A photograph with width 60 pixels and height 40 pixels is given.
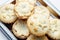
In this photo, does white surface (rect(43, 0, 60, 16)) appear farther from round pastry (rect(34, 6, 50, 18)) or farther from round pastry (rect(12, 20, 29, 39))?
round pastry (rect(12, 20, 29, 39))

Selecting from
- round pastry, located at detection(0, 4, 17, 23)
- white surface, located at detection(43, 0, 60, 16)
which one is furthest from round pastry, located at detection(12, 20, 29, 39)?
white surface, located at detection(43, 0, 60, 16)

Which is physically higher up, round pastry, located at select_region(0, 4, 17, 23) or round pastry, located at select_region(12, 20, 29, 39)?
round pastry, located at select_region(0, 4, 17, 23)

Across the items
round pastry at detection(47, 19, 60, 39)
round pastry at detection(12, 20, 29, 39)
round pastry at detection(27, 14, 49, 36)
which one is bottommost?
round pastry at detection(12, 20, 29, 39)

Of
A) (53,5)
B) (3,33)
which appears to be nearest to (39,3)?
(53,5)

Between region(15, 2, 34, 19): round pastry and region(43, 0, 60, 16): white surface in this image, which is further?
region(43, 0, 60, 16): white surface

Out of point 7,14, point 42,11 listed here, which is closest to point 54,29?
point 42,11

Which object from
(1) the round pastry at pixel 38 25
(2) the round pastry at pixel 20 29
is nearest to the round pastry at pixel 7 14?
(2) the round pastry at pixel 20 29
